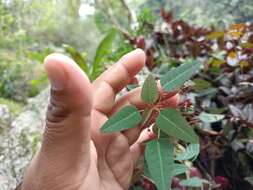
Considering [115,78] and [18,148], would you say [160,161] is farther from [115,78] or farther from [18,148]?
[18,148]

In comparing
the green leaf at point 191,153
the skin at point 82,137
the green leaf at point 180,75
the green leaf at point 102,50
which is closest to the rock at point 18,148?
the green leaf at point 102,50

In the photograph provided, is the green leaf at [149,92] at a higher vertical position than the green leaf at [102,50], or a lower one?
higher

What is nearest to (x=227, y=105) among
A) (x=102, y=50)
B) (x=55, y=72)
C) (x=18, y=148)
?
(x=102, y=50)

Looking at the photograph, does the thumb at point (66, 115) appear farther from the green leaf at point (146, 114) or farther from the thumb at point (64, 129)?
the green leaf at point (146, 114)

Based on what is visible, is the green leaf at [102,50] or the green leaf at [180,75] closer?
the green leaf at [180,75]

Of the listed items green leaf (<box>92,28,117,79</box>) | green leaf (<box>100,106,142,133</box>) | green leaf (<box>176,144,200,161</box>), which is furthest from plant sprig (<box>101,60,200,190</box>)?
green leaf (<box>92,28,117,79</box>)

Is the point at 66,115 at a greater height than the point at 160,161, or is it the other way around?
the point at 66,115
